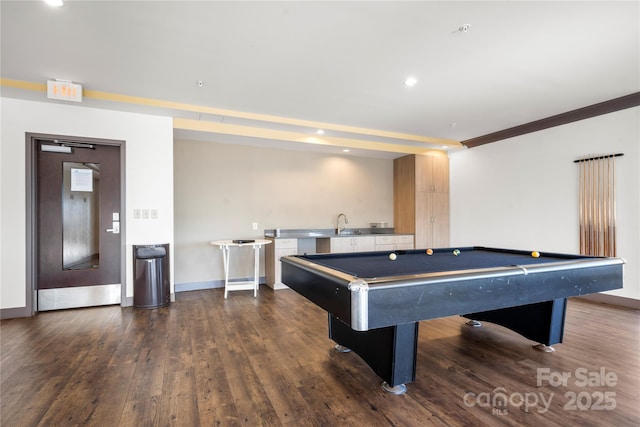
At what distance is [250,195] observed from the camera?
5199 millimetres

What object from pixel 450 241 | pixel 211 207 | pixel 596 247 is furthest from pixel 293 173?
pixel 596 247

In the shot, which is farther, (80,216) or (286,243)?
(286,243)

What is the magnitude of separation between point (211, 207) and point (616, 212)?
5562mm

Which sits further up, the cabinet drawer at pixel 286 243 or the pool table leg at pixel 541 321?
the cabinet drawer at pixel 286 243

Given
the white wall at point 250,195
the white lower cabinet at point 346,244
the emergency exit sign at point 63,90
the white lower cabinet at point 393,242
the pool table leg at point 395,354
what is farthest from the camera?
the white lower cabinet at point 393,242

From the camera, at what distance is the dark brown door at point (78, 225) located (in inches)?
142

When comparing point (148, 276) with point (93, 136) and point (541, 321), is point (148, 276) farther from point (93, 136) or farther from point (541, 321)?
point (541, 321)

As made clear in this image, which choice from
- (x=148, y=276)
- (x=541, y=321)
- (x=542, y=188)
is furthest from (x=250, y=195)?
(x=542, y=188)

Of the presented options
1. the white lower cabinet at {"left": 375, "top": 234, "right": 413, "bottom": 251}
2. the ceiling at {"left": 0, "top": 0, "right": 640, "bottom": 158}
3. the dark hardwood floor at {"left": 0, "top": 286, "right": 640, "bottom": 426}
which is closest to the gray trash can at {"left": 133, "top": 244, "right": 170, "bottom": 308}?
the dark hardwood floor at {"left": 0, "top": 286, "right": 640, "bottom": 426}

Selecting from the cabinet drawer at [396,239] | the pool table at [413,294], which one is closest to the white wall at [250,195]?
the cabinet drawer at [396,239]

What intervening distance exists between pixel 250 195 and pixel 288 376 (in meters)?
3.55

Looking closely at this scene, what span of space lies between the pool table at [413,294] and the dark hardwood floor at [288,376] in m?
0.17

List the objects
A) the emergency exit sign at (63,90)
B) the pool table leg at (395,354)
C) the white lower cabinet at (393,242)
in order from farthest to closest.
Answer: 1. the white lower cabinet at (393,242)
2. the emergency exit sign at (63,90)
3. the pool table leg at (395,354)

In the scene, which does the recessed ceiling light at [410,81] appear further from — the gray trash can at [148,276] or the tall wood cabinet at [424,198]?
the gray trash can at [148,276]
